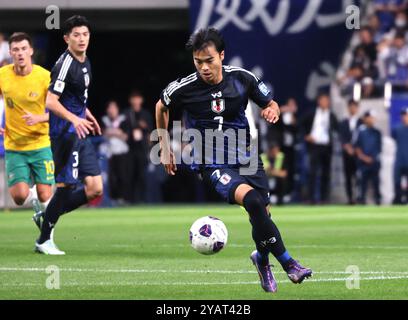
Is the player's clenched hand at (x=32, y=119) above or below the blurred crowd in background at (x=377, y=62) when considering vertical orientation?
below

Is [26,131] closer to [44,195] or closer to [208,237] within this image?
[44,195]

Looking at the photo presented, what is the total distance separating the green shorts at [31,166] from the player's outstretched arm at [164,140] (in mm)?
3978

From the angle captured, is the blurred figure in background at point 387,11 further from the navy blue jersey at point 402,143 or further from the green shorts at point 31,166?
the green shorts at point 31,166

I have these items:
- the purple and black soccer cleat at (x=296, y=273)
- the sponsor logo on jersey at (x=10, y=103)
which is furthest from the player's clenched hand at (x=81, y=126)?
the purple and black soccer cleat at (x=296, y=273)

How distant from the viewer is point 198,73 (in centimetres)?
942

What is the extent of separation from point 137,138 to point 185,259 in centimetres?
1367

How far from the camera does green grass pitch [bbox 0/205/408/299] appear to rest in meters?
8.74

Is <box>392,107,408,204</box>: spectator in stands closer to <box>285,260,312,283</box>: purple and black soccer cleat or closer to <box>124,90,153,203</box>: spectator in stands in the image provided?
<box>124,90,153,203</box>: spectator in stands

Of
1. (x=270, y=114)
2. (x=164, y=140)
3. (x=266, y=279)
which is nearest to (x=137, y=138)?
(x=164, y=140)

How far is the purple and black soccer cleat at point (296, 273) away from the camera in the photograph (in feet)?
28.4

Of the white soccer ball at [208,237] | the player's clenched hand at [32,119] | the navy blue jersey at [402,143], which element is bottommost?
the navy blue jersey at [402,143]

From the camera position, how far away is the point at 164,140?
32.1 feet
